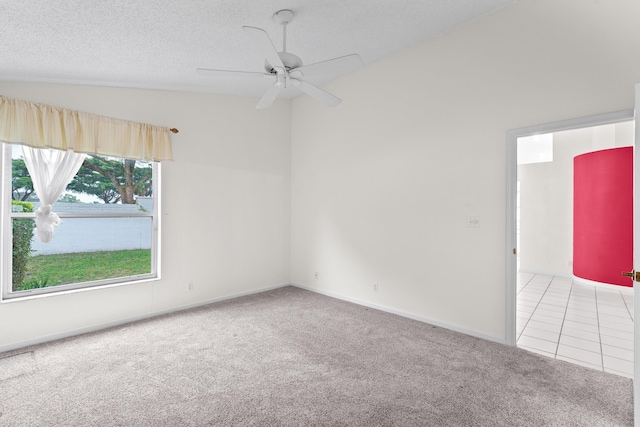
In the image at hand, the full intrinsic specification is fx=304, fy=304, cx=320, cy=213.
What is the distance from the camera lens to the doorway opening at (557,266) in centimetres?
280

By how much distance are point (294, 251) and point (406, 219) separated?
85.7 inches

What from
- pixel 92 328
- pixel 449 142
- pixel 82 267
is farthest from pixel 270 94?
pixel 92 328

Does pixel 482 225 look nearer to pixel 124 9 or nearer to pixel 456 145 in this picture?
pixel 456 145

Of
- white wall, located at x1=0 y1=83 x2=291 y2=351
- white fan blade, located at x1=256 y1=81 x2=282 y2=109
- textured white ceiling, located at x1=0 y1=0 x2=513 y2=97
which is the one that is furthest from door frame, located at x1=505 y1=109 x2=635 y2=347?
white wall, located at x1=0 y1=83 x2=291 y2=351

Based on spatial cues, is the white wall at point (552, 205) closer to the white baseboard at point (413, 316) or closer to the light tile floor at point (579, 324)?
the light tile floor at point (579, 324)

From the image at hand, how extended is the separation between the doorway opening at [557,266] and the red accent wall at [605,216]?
0.29 meters

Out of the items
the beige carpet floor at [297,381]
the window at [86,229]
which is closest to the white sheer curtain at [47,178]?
the window at [86,229]

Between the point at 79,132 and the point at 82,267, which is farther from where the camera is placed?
the point at 82,267

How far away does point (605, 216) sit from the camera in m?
5.04

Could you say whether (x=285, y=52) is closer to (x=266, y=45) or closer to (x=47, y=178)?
(x=266, y=45)

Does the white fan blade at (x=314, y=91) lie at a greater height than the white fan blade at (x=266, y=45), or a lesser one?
lesser

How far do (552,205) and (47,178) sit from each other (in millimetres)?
7963

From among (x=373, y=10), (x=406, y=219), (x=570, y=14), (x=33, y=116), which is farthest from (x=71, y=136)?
(x=570, y=14)

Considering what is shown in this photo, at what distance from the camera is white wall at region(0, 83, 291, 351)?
3.12 meters
